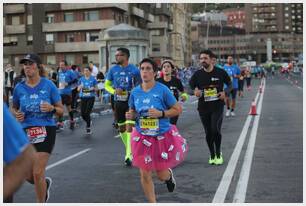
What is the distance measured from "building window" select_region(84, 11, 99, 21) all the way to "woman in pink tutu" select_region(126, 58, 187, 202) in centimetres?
6609

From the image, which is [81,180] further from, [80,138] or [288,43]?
[288,43]

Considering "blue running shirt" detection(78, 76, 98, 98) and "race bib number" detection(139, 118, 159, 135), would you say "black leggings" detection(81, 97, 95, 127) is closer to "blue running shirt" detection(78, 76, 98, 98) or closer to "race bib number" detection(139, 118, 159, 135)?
"blue running shirt" detection(78, 76, 98, 98)

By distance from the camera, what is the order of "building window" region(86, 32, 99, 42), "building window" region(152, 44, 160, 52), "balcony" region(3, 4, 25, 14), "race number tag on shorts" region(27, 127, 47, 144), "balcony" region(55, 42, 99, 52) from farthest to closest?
"building window" region(152, 44, 160, 52), "balcony" region(3, 4, 25, 14), "building window" region(86, 32, 99, 42), "balcony" region(55, 42, 99, 52), "race number tag on shorts" region(27, 127, 47, 144)

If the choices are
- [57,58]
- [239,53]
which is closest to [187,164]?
[57,58]

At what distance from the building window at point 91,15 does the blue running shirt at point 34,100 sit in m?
66.1

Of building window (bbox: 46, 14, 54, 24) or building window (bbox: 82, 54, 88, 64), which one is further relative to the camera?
building window (bbox: 46, 14, 54, 24)

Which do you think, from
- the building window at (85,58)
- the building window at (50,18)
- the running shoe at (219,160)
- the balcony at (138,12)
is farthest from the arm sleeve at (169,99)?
the balcony at (138,12)

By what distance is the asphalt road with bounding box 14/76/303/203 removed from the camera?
653cm

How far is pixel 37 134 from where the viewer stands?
5.88m

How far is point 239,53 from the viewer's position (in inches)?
7643

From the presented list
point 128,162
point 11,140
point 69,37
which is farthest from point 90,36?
point 11,140

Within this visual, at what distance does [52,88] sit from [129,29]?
27.3m

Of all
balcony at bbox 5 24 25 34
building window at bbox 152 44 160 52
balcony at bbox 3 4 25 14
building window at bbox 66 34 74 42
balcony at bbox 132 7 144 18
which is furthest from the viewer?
building window at bbox 152 44 160 52

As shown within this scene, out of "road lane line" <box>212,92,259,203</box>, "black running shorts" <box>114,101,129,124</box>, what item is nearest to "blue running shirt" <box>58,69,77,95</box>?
"road lane line" <box>212,92,259,203</box>
